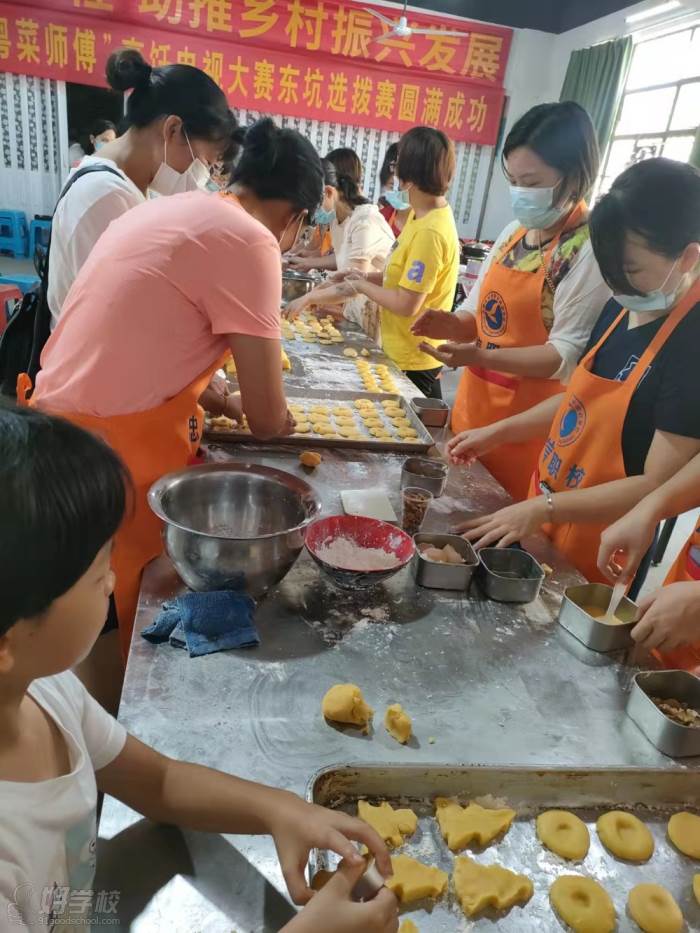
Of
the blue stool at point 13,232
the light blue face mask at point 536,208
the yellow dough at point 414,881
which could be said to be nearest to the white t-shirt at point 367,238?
the light blue face mask at point 536,208

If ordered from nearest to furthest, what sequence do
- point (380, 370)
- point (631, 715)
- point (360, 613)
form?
point (631, 715) < point (360, 613) < point (380, 370)

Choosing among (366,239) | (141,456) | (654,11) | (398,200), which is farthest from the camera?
(654,11)

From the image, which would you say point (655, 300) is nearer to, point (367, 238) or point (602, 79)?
point (367, 238)

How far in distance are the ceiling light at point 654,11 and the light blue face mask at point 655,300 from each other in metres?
6.26

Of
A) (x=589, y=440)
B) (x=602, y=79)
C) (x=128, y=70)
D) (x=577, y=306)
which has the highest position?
(x=602, y=79)

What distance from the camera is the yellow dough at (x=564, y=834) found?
1.05 metres

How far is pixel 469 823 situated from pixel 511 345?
6.62ft

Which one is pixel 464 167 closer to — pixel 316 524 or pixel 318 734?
pixel 316 524

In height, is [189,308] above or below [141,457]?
above

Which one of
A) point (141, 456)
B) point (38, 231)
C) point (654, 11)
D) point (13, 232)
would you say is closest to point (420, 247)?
point (141, 456)

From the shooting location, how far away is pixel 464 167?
9.25 meters

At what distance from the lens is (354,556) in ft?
5.40

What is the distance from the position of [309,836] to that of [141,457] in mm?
1137

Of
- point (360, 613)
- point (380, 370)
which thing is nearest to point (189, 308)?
point (360, 613)
